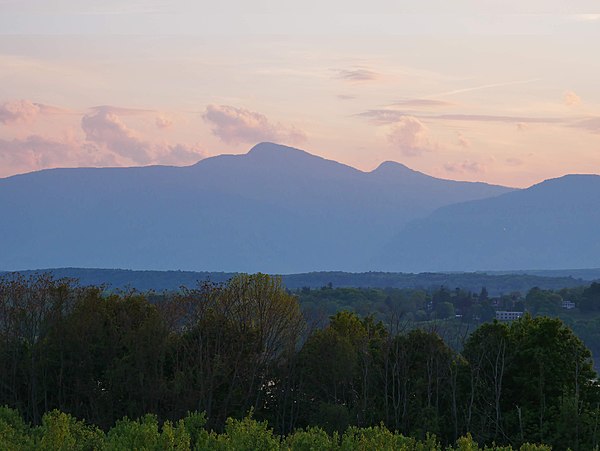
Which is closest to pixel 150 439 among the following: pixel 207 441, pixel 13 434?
pixel 207 441

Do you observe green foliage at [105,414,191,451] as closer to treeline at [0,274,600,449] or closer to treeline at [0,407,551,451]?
treeline at [0,407,551,451]

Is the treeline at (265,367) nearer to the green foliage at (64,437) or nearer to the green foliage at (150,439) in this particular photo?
the green foliage at (64,437)

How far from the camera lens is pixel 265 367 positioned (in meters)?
64.8

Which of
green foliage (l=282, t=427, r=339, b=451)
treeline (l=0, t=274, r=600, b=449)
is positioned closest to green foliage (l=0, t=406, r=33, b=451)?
green foliage (l=282, t=427, r=339, b=451)

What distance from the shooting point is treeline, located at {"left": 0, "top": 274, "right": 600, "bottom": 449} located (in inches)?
2312

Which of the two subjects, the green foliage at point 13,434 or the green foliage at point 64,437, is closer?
the green foliage at point 64,437

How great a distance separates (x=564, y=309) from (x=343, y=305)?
40197 mm

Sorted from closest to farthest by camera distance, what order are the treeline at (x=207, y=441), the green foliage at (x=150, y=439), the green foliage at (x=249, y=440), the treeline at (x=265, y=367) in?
1. the green foliage at (x=150, y=439)
2. the treeline at (x=207, y=441)
3. the green foliage at (x=249, y=440)
4. the treeline at (x=265, y=367)

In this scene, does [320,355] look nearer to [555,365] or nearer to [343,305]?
[555,365]

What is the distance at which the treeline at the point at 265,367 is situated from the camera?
58.7 metres

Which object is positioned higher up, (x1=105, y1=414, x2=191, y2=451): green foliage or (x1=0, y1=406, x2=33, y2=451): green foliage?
(x1=105, y1=414, x2=191, y2=451): green foliage

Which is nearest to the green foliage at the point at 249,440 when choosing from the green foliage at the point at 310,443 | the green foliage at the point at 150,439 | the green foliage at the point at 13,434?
the green foliage at the point at 310,443

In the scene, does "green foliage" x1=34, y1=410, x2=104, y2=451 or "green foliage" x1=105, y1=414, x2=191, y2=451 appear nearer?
"green foliage" x1=105, y1=414, x2=191, y2=451

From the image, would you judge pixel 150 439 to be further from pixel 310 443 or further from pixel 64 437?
pixel 310 443
